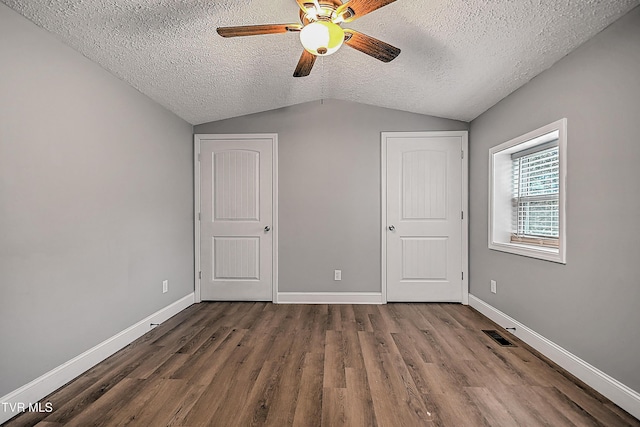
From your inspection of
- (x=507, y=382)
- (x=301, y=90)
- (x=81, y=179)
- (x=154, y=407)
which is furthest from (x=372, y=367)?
(x=301, y=90)

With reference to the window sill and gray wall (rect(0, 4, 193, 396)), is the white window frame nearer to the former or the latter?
the window sill

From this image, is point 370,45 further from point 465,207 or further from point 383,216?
point 465,207

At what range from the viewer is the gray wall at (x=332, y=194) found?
3.85 meters

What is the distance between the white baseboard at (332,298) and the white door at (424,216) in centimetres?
23

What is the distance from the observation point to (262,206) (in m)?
3.88

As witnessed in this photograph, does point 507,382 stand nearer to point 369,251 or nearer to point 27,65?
point 369,251

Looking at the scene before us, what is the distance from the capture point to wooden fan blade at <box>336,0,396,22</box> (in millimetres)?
1571

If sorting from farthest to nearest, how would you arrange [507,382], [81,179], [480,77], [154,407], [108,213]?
1. [480,77]
2. [108,213]
3. [81,179]
4. [507,382]
5. [154,407]

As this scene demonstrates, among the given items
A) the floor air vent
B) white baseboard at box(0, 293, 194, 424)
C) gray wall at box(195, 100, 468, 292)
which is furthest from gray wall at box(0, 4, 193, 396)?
the floor air vent

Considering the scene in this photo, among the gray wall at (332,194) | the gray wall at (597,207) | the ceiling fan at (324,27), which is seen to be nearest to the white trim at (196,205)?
the gray wall at (332,194)

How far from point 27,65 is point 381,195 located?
3.21 meters

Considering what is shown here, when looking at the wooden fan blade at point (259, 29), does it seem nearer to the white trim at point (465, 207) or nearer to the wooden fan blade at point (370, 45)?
the wooden fan blade at point (370, 45)

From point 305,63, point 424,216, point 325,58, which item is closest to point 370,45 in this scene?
point 305,63

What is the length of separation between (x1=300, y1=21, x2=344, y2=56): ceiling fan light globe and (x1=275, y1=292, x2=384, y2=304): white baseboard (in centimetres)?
282
